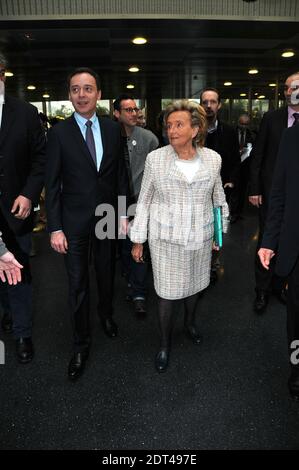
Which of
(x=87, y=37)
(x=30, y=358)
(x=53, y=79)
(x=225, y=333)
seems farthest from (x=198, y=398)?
(x=53, y=79)

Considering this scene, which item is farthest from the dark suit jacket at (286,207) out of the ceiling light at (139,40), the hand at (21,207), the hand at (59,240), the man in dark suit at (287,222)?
the ceiling light at (139,40)

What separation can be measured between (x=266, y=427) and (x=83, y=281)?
1.24 metres

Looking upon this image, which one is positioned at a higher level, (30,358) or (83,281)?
(83,281)

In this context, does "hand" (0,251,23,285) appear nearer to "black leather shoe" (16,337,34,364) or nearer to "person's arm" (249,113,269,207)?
"black leather shoe" (16,337,34,364)

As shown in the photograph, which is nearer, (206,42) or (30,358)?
(30,358)

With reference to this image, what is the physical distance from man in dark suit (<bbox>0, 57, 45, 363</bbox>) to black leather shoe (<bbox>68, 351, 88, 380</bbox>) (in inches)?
12.9

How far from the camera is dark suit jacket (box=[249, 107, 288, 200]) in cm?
287

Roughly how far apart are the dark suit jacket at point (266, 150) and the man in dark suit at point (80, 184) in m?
1.19

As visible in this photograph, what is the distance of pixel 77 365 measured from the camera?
233cm

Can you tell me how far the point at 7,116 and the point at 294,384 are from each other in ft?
7.07

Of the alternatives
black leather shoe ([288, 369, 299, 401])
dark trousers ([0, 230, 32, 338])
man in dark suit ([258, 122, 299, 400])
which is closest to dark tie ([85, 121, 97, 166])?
dark trousers ([0, 230, 32, 338])

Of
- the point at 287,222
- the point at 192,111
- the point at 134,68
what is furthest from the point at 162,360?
the point at 134,68

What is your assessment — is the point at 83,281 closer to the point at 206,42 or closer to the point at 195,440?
the point at 195,440
